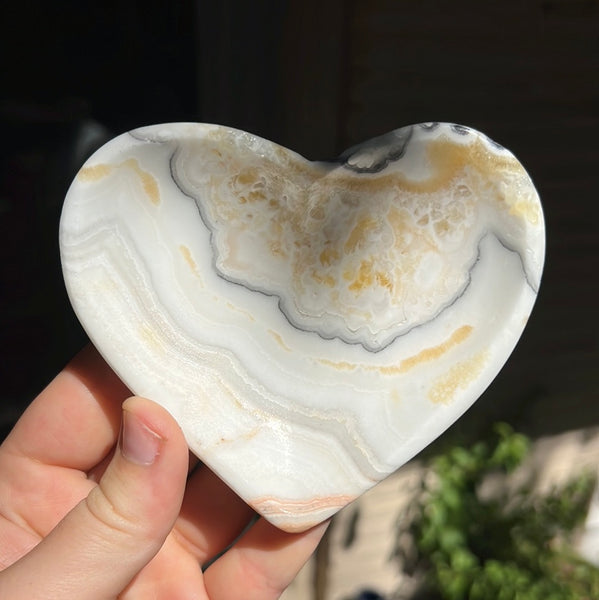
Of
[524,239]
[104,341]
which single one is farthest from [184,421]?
[524,239]

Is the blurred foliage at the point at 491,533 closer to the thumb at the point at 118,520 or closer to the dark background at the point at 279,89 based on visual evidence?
the dark background at the point at 279,89

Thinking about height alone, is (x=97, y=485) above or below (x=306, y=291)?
below

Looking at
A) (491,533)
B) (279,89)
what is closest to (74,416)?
(279,89)

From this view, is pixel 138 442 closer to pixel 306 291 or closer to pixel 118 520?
pixel 118 520

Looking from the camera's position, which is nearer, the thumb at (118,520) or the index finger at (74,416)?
the thumb at (118,520)

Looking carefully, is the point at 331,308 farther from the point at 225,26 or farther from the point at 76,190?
the point at 225,26

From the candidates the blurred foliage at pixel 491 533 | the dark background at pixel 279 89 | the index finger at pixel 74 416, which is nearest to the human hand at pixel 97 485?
the index finger at pixel 74 416
